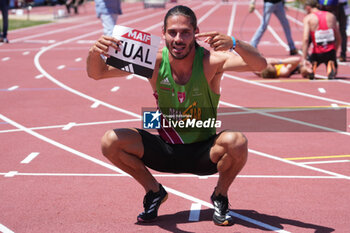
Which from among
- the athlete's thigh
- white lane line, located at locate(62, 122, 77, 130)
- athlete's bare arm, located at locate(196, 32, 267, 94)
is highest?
athlete's bare arm, located at locate(196, 32, 267, 94)

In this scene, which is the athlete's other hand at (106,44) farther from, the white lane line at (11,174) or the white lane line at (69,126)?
the white lane line at (69,126)

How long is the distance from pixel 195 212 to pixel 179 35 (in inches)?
58.2

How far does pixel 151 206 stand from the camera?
5.21m

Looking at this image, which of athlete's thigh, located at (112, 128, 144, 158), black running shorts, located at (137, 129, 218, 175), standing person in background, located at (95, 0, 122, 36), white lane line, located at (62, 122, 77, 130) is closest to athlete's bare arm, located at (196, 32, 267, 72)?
black running shorts, located at (137, 129, 218, 175)

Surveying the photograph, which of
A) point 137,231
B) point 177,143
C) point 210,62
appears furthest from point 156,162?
point 210,62

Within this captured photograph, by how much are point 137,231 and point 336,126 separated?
15.7 feet

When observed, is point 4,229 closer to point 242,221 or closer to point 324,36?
point 242,221

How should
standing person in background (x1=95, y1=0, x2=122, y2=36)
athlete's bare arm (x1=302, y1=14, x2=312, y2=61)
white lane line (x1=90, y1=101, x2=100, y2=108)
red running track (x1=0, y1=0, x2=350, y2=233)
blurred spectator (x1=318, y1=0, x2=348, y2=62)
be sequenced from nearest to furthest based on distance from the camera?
red running track (x1=0, y1=0, x2=350, y2=233) < white lane line (x1=90, y1=101, x2=100, y2=108) < athlete's bare arm (x1=302, y1=14, x2=312, y2=61) < standing person in background (x1=95, y1=0, x2=122, y2=36) < blurred spectator (x1=318, y1=0, x2=348, y2=62)

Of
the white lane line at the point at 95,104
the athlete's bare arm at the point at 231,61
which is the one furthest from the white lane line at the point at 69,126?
the athlete's bare arm at the point at 231,61

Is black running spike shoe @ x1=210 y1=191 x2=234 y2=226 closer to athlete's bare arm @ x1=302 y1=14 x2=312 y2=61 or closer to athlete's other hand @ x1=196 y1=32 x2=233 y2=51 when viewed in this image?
athlete's other hand @ x1=196 y1=32 x2=233 y2=51

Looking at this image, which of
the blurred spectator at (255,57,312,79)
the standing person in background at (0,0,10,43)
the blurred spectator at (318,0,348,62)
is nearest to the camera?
the blurred spectator at (255,57,312,79)

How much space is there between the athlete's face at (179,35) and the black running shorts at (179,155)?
2.24ft

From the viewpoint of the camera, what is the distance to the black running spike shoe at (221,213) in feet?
16.6

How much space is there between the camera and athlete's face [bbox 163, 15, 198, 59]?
4.90 metres
